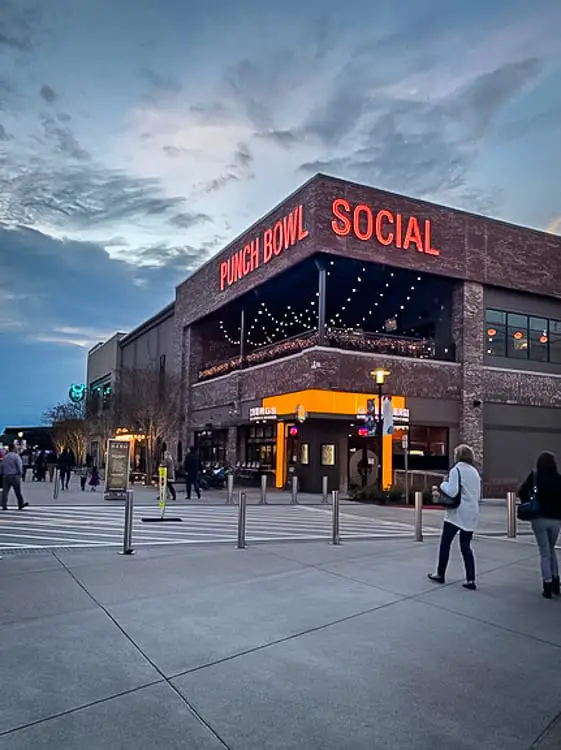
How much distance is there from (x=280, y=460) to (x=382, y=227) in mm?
11905

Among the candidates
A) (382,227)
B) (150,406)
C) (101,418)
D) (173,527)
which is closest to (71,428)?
(101,418)

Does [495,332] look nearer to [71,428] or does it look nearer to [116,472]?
[116,472]

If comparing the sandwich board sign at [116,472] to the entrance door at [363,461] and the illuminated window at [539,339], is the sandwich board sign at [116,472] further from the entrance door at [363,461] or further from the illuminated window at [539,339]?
the illuminated window at [539,339]

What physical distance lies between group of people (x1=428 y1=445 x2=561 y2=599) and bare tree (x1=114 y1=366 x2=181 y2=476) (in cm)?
2755

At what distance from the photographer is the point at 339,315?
143ft

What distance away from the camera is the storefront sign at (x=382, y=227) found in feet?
101

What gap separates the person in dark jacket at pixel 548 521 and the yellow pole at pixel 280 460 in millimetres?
25082

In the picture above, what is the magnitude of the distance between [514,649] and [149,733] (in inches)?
138

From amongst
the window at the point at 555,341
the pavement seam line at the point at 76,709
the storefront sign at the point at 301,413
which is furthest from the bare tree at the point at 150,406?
the pavement seam line at the point at 76,709

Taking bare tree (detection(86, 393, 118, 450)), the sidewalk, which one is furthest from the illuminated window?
the sidewalk

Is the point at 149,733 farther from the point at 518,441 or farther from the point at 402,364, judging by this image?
the point at 518,441

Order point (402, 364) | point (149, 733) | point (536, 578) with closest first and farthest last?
point (149, 733), point (536, 578), point (402, 364)

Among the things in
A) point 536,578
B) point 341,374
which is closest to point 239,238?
point 341,374

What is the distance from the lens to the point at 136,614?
713 centimetres
